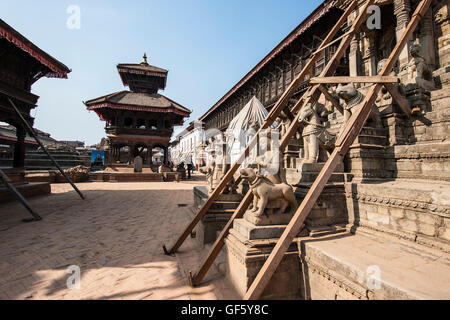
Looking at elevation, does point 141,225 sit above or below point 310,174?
below

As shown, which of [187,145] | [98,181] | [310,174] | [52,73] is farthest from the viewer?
[187,145]

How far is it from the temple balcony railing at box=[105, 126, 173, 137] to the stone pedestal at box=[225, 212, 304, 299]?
21.3 metres

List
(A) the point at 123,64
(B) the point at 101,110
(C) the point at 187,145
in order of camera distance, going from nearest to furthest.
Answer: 1. (B) the point at 101,110
2. (A) the point at 123,64
3. (C) the point at 187,145

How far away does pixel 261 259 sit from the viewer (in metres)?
2.84

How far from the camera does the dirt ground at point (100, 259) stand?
3027 millimetres

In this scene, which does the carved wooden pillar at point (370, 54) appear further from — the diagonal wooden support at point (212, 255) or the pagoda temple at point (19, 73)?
the pagoda temple at point (19, 73)

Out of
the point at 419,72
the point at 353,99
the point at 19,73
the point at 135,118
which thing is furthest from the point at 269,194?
the point at 135,118

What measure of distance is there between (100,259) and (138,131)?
20.3 meters

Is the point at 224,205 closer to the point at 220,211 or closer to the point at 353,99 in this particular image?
the point at 220,211

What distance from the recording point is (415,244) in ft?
9.23

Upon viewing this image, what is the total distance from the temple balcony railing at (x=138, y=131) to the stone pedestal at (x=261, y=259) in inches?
839
